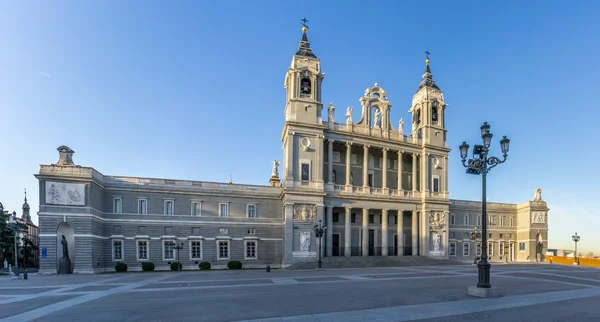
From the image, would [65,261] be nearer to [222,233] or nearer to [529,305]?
[222,233]

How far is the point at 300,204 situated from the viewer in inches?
1628

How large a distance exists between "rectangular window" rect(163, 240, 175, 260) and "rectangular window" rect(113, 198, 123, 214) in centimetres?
618

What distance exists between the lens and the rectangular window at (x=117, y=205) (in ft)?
128

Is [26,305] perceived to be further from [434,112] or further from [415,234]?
[434,112]

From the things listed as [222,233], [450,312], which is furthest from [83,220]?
[450,312]

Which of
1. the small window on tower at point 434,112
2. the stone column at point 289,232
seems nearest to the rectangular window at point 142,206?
the stone column at point 289,232

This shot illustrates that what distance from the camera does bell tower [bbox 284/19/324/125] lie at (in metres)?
43.3

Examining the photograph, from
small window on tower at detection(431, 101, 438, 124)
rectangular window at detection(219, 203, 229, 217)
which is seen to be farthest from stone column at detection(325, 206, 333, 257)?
small window on tower at detection(431, 101, 438, 124)

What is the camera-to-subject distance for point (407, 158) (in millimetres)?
52812

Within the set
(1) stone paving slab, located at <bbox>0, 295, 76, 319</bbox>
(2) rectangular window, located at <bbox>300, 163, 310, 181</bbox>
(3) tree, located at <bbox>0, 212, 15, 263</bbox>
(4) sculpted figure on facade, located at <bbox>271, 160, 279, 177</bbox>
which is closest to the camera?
(1) stone paving slab, located at <bbox>0, 295, 76, 319</bbox>

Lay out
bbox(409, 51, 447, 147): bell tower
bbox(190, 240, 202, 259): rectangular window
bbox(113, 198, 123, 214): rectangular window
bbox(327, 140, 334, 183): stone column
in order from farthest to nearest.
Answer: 1. bbox(409, 51, 447, 147): bell tower
2. bbox(327, 140, 334, 183): stone column
3. bbox(190, 240, 202, 259): rectangular window
4. bbox(113, 198, 123, 214): rectangular window

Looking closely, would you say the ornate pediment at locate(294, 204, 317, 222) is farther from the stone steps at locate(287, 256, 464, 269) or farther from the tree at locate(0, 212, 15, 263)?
the tree at locate(0, 212, 15, 263)

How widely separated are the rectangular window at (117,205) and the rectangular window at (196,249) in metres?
8.80

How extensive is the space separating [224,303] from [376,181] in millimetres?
38831
